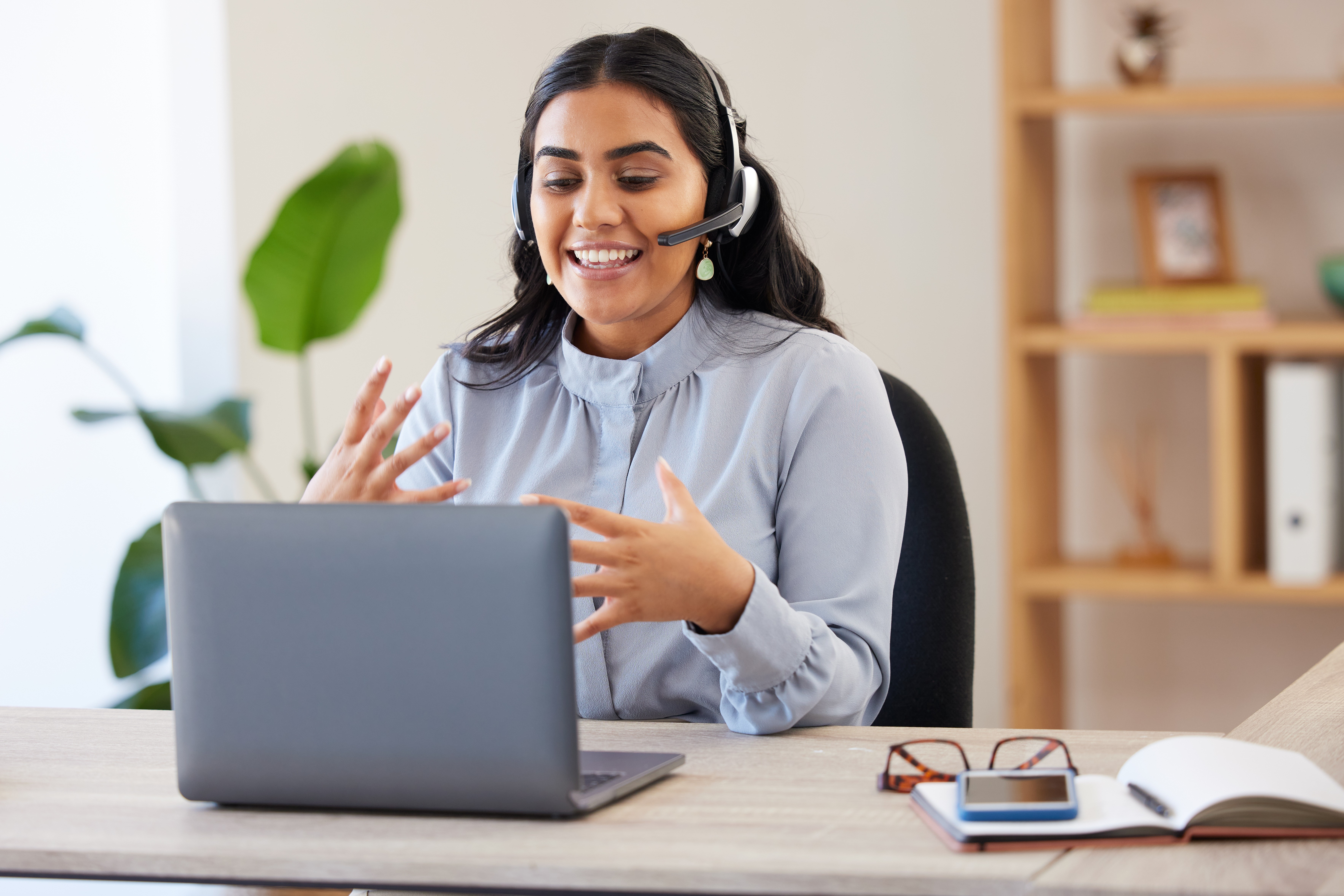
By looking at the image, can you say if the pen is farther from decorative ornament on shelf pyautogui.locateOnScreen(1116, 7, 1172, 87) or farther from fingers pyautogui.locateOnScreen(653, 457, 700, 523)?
decorative ornament on shelf pyautogui.locateOnScreen(1116, 7, 1172, 87)

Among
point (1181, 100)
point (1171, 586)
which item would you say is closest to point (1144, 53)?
point (1181, 100)

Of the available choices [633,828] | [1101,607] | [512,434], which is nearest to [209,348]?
[512,434]

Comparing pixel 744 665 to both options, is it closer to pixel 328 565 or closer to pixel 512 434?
pixel 328 565

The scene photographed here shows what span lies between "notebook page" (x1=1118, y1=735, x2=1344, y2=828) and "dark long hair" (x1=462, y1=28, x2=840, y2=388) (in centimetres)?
68

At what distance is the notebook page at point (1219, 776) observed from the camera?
2.67 ft

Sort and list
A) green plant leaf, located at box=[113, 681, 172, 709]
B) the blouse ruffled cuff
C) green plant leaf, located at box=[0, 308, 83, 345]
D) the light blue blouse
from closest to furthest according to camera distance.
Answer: the blouse ruffled cuff
the light blue blouse
green plant leaf, located at box=[0, 308, 83, 345]
green plant leaf, located at box=[113, 681, 172, 709]

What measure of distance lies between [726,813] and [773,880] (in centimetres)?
12

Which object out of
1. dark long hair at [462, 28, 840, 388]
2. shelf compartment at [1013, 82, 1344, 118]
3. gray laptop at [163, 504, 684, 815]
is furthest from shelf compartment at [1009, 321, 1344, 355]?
gray laptop at [163, 504, 684, 815]

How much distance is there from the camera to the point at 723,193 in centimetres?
140

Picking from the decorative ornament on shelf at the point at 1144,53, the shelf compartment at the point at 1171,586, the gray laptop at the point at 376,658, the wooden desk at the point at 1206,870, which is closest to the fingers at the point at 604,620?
the gray laptop at the point at 376,658

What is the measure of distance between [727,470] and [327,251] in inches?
47.6

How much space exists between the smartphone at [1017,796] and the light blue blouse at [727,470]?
248mm

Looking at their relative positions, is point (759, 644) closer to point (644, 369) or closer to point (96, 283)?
point (644, 369)

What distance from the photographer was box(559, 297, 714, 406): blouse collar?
1.39 meters
